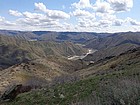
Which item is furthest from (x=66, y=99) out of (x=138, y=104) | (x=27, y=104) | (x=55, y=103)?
(x=138, y=104)

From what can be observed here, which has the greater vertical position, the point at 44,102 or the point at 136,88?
the point at 136,88

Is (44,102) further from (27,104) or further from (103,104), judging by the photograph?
(103,104)

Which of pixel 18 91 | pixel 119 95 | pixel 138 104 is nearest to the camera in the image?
pixel 138 104

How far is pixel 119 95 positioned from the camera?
824 cm

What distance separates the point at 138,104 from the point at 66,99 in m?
8.64

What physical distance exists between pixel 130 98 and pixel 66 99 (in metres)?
7.97

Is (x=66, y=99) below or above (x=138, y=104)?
below

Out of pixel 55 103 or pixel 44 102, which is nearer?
pixel 55 103

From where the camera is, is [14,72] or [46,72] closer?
[14,72]

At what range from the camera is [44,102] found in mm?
16078

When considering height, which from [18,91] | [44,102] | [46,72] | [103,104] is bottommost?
[46,72]

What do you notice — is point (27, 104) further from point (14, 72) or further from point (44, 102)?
point (14, 72)

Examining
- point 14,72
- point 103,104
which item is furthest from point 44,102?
point 14,72

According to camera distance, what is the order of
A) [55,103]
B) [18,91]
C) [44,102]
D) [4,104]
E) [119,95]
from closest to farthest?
[119,95]
[55,103]
[44,102]
[4,104]
[18,91]
